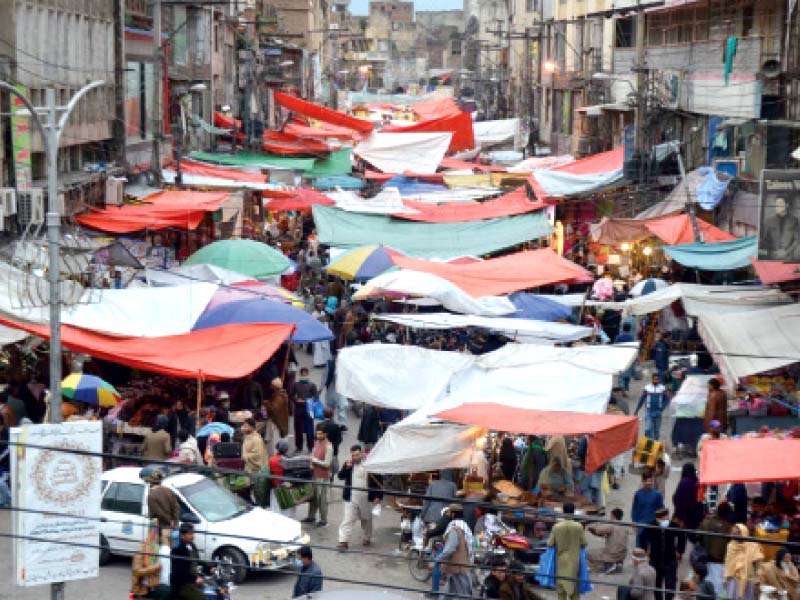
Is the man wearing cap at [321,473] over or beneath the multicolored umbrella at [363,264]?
beneath

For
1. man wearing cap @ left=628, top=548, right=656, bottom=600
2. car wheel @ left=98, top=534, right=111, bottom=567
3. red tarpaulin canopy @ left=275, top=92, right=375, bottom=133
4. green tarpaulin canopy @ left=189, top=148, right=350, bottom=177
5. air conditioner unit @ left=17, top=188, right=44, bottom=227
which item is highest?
red tarpaulin canopy @ left=275, top=92, right=375, bottom=133

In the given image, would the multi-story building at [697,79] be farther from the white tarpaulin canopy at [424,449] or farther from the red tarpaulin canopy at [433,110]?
the white tarpaulin canopy at [424,449]

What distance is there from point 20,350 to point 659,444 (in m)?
8.92

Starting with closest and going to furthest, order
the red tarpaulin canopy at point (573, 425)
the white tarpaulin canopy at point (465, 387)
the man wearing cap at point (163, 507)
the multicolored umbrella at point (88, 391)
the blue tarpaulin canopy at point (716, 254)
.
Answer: the man wearing cap at point (163, 507) → the red tarpaulin canopy at point (573, 425) → the white tarpaulin canopy at point (465, 387) → the multicolored umbrella at point (88, 391) → the blue tarpaulin canopy at point (716, 254)

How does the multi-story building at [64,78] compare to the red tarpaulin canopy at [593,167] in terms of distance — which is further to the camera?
the red tarpaulin canopy at [593,167]

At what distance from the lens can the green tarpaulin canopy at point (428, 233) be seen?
28.4 meters

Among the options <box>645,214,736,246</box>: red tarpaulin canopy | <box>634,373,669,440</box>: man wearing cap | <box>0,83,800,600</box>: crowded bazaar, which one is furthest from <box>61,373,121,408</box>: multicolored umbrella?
<box>645,214,736,246</box>: red tarpaulin canopy

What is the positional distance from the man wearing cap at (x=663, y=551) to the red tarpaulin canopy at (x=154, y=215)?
1473cm

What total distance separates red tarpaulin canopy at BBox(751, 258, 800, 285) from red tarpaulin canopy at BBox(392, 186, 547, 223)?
384 inches

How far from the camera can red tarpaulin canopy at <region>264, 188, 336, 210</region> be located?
34375 millimetres

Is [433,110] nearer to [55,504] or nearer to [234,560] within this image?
[234,560]

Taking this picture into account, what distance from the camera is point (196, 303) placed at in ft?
65.0

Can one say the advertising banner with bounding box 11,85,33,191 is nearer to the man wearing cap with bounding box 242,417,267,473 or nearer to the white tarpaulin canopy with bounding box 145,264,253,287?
the white tarpaulin canopy with bounding box 145,264,253,287

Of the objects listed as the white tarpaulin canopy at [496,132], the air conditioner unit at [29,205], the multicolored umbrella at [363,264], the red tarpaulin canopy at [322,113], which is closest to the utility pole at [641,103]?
the multicolored umbrella at [363,264]
